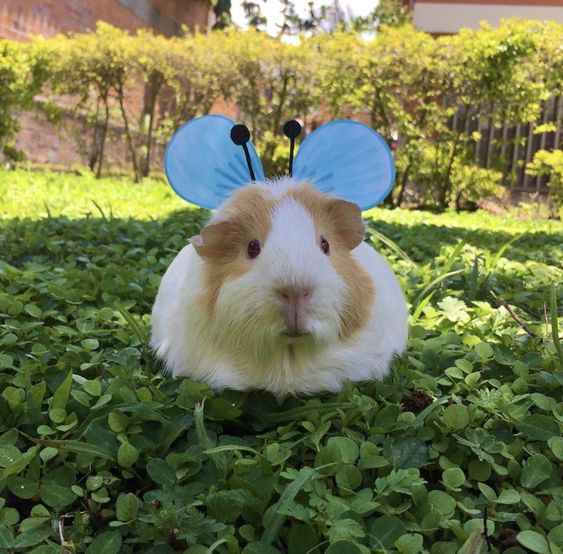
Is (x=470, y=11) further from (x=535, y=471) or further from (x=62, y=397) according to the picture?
(x=62, y=397)

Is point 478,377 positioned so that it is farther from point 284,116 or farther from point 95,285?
point 284,116

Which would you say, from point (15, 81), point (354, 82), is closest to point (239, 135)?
point (354, 82)

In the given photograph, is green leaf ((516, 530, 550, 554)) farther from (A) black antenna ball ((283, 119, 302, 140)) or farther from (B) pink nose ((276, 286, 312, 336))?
(A) black antenna ball ((283, 119, 302, 140))

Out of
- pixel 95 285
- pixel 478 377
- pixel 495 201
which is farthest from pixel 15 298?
pixel 495 201

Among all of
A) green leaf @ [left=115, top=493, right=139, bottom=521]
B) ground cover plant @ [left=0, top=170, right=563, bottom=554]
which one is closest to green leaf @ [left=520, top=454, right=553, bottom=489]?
ground cover plant @ [left=0, top=170, right=563, bottom=554]

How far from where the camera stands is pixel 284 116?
979 centimetres

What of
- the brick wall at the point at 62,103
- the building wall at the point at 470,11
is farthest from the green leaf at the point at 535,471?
the building wall at the point at 470,11

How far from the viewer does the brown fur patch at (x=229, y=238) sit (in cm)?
143

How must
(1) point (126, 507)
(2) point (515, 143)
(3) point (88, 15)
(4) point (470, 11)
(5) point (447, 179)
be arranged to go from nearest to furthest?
(1) point (126, 507), (5) point (447, 179), (2) point (515, 143), (3) point (88, 15), (4) point (470, 11)

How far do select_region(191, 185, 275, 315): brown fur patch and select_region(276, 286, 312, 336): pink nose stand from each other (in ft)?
0.54

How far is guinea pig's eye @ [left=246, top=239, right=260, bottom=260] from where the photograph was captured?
140 cm

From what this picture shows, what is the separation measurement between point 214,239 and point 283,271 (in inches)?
10.2

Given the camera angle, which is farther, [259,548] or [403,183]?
[403,183]

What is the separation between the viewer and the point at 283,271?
50.7 inches
